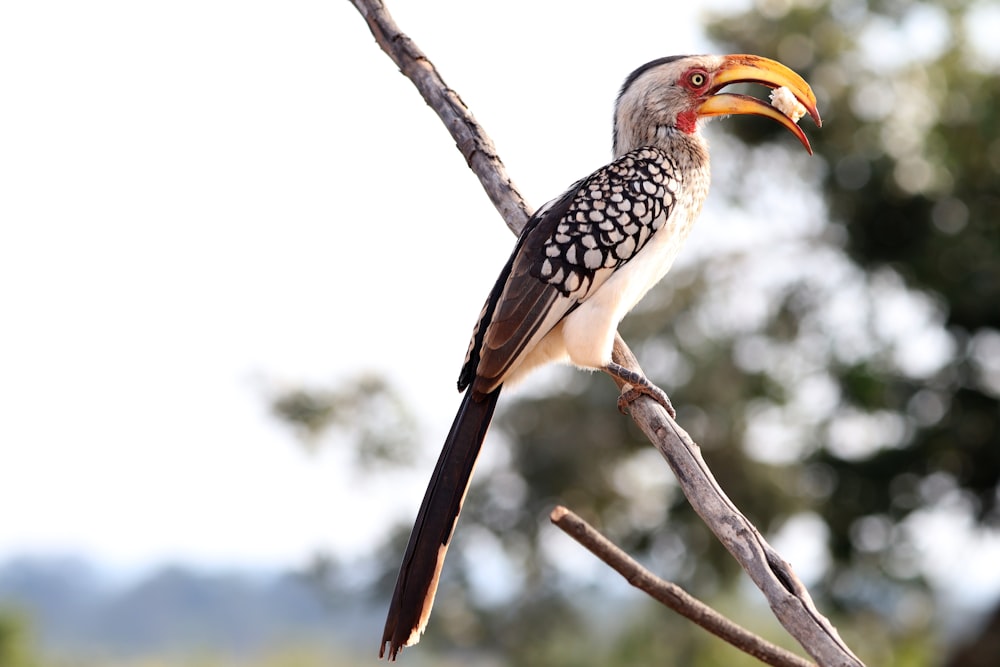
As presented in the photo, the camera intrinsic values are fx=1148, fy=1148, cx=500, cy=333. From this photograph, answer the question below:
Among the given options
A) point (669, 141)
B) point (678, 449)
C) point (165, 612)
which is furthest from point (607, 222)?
point (165, 612)

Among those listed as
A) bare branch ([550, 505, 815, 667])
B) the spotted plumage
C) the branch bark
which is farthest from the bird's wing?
bare branch ([550, 505, 815, 667])

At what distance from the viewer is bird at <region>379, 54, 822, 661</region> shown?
212 cm

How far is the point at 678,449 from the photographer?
201 centimetres

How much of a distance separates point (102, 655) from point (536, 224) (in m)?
10.3

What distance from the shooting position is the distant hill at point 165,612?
34.3 ft

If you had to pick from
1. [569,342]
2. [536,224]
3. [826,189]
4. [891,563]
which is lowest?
[569,342]

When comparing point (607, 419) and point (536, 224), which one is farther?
point (607, 419)

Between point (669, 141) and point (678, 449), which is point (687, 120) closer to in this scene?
point (669, 141)

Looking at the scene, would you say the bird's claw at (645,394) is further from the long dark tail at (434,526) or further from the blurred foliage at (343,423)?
the blurred foliage at (343,423)

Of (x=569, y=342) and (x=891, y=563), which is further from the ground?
(x=891, y=563)

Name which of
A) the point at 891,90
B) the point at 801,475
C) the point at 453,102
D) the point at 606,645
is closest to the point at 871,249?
the point at 891,90

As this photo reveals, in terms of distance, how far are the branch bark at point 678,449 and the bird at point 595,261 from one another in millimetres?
85

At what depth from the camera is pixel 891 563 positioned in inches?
329

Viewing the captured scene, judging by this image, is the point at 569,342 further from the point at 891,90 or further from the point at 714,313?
the point at 891,90
